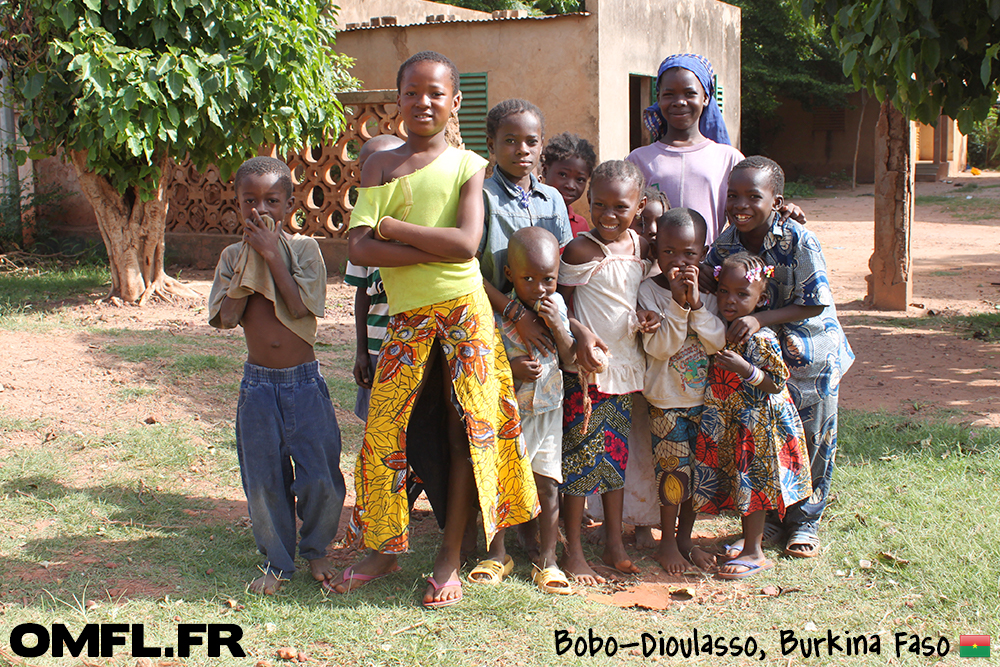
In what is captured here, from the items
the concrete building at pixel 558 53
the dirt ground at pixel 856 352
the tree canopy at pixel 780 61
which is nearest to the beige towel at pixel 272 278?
the dirt ground at pixel 856 352

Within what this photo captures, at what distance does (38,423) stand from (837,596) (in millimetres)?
3811

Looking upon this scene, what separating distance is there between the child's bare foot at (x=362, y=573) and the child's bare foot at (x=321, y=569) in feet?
0.08

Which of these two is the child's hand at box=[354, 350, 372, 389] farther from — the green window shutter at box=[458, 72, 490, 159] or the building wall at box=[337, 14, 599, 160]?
the green window shutter at box=[458, 72, 490, 159]

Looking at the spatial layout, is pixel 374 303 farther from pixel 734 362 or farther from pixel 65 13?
pixel 65 13

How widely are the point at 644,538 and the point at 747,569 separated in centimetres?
45

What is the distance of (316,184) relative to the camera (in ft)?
29.5

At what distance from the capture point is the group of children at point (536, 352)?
8.97ft

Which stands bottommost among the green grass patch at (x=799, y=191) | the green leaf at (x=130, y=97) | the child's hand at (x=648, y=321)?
the child's hand at (x=648, y=321)

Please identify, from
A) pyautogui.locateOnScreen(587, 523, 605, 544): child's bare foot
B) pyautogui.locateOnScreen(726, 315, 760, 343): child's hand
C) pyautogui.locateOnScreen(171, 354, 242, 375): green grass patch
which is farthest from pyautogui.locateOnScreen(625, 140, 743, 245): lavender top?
pyautogui.locateOnScreen(171, 354, 242, 375): green grass patch

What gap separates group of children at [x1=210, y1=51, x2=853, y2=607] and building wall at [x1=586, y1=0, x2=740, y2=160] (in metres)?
7.09

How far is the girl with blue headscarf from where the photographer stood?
324 centimetres

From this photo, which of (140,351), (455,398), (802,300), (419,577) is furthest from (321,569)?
(140,351)

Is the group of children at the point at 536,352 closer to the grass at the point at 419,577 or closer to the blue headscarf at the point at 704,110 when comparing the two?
the blue headscarf at the point at 704,110

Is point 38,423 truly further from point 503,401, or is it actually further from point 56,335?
point 503,401
